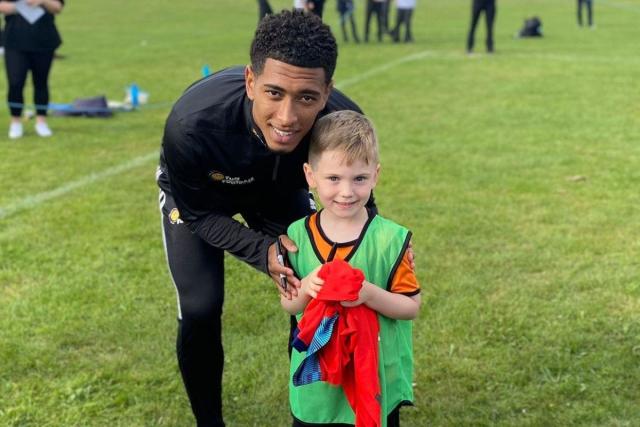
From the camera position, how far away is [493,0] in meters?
17.0

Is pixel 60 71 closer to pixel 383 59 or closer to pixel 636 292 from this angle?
pixel 383 59

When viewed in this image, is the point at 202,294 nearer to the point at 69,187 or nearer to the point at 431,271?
the point at 431,271

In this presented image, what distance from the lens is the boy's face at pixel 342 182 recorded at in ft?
8.70

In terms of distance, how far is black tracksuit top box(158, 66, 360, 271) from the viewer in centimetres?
307

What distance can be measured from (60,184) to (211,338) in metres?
4.66

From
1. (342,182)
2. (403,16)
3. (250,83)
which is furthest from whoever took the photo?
(403,16)

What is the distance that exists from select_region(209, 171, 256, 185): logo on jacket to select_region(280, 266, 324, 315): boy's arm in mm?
624

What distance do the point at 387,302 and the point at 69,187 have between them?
5.54 metres

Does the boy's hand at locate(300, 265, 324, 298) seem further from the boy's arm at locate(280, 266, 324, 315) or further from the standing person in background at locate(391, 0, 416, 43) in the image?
the standing person in background at locate(391, 0, 416, 43)

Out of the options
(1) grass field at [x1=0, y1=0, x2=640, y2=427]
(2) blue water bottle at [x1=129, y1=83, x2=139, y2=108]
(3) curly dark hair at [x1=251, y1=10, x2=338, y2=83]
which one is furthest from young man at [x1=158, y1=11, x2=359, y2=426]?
(2) blue water bottle at [x1=129, y1=83, x2=139, y2=108]

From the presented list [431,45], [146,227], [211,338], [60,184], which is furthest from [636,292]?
[431,45]

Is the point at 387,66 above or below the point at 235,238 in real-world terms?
below

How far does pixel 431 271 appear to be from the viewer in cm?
548

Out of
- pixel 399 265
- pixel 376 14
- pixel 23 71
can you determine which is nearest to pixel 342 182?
pixel 399 265
